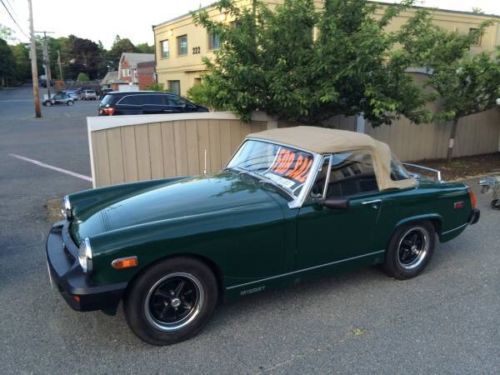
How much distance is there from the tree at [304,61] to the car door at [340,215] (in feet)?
9.81

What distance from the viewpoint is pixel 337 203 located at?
3.42 metres

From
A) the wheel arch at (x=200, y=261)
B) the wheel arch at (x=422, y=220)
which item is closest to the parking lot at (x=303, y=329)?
the wheel arch at (x=200, y=261)

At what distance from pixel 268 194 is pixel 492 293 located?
2366mm

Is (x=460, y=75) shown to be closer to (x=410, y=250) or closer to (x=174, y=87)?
(x=410, y=250)

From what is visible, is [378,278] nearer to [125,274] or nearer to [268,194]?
[268,194]

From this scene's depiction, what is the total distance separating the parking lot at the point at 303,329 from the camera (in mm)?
2879

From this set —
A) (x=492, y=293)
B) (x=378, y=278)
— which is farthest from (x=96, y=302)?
(x=492, y=293)

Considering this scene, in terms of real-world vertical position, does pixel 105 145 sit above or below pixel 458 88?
below

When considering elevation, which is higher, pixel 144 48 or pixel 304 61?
pixel 144 48

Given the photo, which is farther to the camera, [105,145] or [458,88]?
[458,88]

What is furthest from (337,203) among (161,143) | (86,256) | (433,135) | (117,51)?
(117,51)

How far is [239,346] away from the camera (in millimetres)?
3092

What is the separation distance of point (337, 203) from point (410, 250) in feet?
4.43

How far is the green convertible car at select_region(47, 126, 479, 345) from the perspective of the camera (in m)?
2.88
